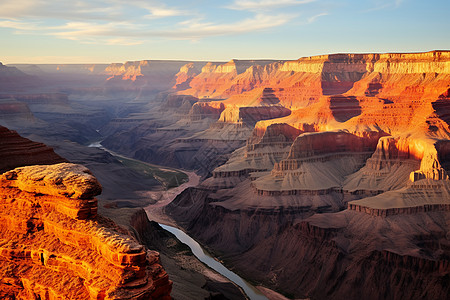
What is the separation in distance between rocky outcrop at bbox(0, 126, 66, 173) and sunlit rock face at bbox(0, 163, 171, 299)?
22.4 meters

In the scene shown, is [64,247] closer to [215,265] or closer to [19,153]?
[19,153]

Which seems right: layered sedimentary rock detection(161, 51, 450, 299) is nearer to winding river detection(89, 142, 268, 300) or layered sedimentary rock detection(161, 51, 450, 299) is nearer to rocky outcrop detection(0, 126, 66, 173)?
winding river detection(89, 142, 268, 300)

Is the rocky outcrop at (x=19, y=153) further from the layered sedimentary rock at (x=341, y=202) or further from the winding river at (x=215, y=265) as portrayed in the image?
the layered sedimentary rock at (x=341, y=202)

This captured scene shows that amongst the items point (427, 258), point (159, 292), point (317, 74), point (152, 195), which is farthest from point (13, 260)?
point (317, 74)

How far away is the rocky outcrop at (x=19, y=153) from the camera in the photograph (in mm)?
54750

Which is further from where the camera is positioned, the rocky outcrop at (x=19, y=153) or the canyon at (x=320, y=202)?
the canyon at (x=320, y=202)

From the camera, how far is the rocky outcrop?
54.8 m

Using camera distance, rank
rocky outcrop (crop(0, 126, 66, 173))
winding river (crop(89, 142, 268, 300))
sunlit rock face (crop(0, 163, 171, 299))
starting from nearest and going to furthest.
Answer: sunlit rock face (crop(0, 163, 171, 299)) < rocky outcrop (crop(0, 126, 66, 173)) < winding river (crop(89, 142, 268, 300))

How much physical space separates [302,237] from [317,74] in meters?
119

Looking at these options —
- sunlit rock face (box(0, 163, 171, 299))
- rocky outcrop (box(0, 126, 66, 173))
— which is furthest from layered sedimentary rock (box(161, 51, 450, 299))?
sunlit rock face (box(0, 163, 171, 299))

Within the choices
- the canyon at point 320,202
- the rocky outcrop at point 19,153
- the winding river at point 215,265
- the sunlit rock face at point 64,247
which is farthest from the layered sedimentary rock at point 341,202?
the sunlit rock face at point 64,247

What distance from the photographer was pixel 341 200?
287ft

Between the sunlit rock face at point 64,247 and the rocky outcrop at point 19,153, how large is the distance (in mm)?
22399

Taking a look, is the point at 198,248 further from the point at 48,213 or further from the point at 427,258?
the point at 48,213
